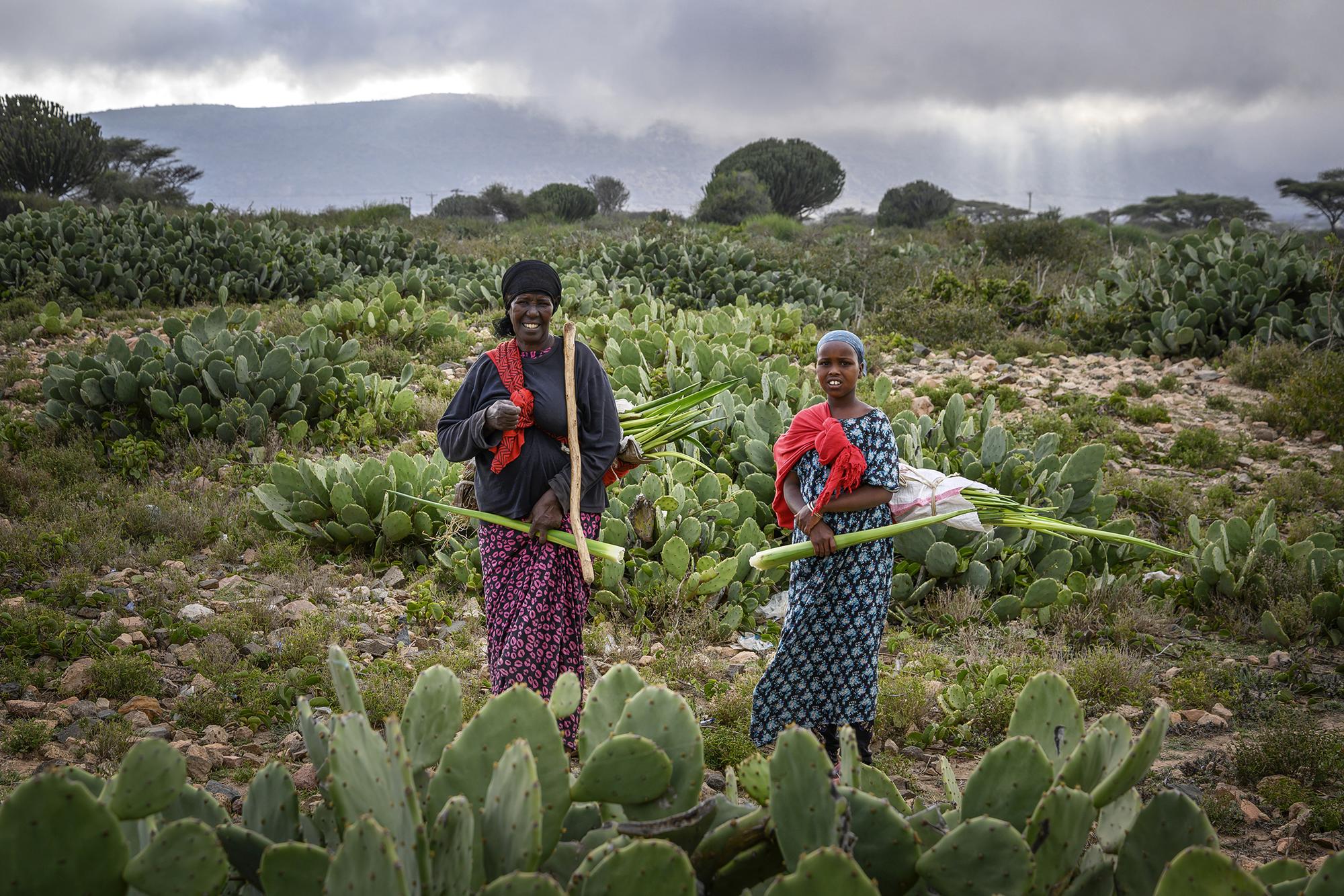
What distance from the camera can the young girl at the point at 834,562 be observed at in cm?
297

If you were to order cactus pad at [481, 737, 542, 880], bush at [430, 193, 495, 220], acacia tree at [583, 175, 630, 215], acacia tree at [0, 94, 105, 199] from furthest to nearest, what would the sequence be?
acacia tree at [583, 175, 630, 215] < bush at [430, 193, 495, 220] < acacia tree at [0, 94, 105, 199] < cactus pad at [481, 737, 542, 880]

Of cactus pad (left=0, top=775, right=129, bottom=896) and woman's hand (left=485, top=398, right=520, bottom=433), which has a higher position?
woman's hand (left=485, top=398, right=520, bottom=433)

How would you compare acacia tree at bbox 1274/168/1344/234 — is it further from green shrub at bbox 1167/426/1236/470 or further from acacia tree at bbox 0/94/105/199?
acacia tree at bbox 0/94/105/199

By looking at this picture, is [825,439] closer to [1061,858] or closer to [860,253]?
[1061,858]

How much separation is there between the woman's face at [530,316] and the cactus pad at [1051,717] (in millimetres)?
1754

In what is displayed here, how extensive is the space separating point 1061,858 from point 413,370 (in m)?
6.41

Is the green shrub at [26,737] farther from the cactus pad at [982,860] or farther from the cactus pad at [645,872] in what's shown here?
the cactus pad at [982,860]

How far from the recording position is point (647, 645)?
408cm

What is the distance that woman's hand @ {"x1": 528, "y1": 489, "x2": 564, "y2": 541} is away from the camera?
283cm

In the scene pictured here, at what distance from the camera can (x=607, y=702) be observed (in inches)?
67.6

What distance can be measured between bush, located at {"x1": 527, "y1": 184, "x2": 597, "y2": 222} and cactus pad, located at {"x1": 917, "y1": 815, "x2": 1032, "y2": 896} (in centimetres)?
2671

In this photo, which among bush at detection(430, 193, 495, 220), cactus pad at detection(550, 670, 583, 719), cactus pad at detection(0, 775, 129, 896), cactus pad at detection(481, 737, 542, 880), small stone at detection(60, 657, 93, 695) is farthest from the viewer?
bush at detection(430, 193, 495, 220)

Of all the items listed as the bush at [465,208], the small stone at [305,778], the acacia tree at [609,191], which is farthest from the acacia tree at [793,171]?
the small stone at [305,778]

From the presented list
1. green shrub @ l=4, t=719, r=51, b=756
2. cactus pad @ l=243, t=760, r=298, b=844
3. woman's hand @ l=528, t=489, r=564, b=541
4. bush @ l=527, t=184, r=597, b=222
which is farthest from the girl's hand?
bush @ l=527, t=184, r=597, b=222
